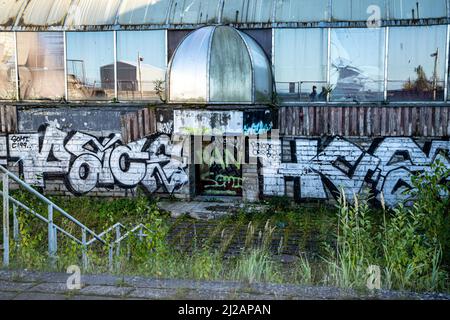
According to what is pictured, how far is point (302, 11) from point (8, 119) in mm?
7716

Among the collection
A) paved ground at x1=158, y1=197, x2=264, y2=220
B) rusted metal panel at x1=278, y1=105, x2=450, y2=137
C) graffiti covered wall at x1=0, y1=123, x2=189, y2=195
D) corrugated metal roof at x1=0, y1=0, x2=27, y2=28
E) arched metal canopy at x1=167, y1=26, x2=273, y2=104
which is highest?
corrugated metal roof at x1=0, y1=0, x2=27, y2=28

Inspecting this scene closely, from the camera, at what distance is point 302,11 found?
1158 centimetres

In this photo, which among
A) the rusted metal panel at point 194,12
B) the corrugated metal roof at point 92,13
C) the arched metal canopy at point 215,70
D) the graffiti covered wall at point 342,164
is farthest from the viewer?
the corrugated metal roof at point 92,13

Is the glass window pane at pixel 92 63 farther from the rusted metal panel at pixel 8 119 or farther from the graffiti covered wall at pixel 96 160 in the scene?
the rusted metal panel at pixel 8 119

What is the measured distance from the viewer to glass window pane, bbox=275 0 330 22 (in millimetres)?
11469

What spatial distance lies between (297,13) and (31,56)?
6.69m

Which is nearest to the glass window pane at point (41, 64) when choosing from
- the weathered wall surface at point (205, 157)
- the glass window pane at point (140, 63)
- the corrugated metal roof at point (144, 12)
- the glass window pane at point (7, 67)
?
the glass window pane at point (7, 67)

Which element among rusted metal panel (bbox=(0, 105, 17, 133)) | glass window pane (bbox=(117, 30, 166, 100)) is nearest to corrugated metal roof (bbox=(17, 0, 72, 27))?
glass window pane (bbox=(117, 30, 166, 100))

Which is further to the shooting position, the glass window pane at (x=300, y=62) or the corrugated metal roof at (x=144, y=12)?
the corrugated metal roof at (x=144, y=12)

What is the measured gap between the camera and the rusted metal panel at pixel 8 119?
1237 centimetres

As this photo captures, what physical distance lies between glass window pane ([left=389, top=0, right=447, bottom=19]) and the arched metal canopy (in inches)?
135

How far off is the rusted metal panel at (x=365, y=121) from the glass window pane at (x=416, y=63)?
41 cm

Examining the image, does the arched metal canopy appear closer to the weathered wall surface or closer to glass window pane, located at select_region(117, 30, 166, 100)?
the weathered wall surface

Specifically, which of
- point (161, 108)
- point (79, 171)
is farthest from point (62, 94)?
point (161, 108)
